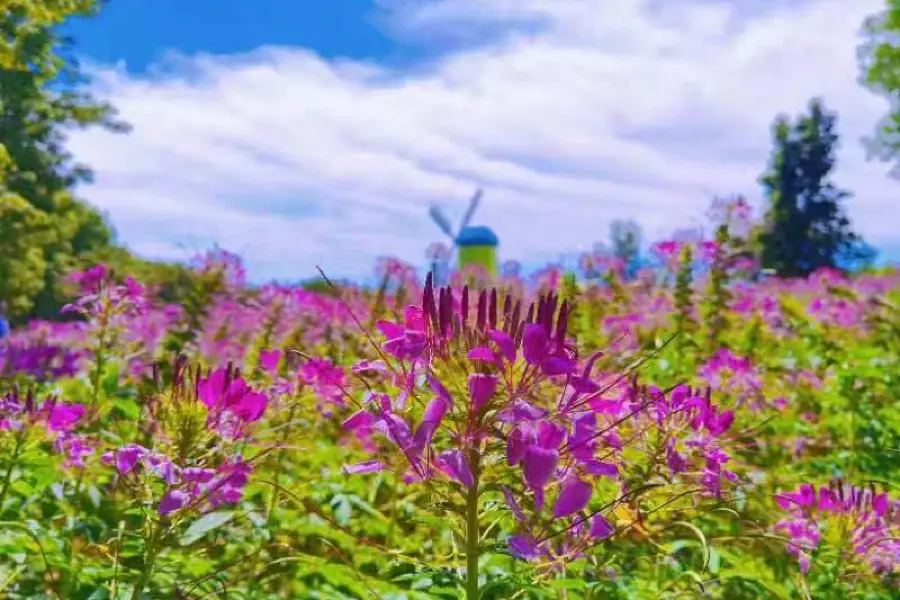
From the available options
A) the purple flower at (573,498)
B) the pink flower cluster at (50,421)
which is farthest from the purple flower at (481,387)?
the pink flower cluster at (50,421)

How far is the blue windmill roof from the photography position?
110ft

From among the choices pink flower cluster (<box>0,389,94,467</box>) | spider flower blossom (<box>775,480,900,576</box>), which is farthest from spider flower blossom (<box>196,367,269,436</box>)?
spider flower blossom (<box>775,480,900,576</box>)

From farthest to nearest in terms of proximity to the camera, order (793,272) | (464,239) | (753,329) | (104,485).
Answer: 1. (793,272)
2. (464,239)
3. (753,329)
4. (104,485)

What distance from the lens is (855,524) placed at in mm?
2531

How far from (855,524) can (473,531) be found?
149 cm

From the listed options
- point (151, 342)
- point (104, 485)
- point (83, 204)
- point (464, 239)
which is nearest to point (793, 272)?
point (464, 239)

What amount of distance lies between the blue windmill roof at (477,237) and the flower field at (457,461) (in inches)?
1067

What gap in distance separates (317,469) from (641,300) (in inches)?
170

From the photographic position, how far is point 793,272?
3741cm

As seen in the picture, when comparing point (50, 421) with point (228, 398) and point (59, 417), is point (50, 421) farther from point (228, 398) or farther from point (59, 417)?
point (228, 398)

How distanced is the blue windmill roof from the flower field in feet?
88.9

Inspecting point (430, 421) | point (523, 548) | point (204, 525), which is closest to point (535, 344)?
point (430, 421)

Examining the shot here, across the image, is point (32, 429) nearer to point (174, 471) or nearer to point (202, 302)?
point (174, 471)

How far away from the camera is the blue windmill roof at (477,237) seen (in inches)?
1323
